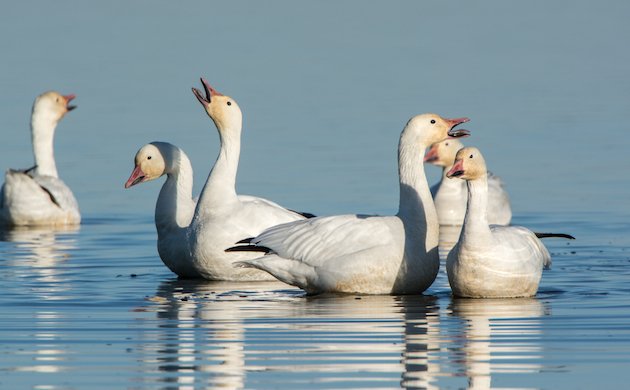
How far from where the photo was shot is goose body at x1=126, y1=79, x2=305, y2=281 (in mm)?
13908

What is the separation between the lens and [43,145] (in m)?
21.1

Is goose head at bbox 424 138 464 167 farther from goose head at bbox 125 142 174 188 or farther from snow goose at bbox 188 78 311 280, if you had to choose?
snow goose at bbox 188 78 311 280

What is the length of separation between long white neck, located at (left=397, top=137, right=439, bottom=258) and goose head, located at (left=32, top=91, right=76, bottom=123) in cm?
966

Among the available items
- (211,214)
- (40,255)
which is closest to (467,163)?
(211,214)

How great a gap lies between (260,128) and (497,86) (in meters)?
6.67

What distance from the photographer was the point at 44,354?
1002cm

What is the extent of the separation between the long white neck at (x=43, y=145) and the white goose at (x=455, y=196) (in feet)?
16.5

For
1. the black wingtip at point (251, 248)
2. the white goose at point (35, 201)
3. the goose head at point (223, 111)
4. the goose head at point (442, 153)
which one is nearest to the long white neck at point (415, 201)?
the black wingtip at point (251, 248)

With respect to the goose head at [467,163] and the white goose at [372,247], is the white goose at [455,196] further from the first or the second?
the goose head at [467,163]

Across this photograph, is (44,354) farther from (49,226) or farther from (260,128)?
(260,128)

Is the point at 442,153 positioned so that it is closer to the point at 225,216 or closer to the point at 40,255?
the point at 40,255

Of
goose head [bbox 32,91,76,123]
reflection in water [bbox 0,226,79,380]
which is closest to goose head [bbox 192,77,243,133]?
reflection in water [bbox 0,226,79,380]

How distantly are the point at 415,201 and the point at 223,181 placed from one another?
7.31 feet

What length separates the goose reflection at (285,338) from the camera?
9.33m
